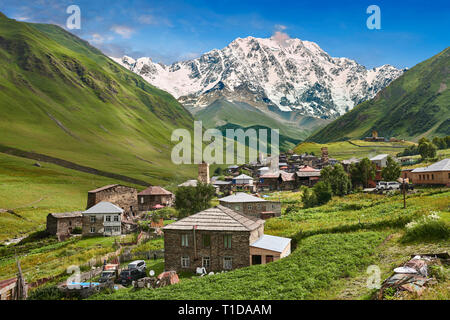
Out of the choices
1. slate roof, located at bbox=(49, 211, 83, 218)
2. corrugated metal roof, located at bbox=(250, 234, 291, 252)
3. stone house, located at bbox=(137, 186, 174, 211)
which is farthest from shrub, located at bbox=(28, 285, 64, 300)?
stone house, located at bbox=(137, 186, 174, 211)

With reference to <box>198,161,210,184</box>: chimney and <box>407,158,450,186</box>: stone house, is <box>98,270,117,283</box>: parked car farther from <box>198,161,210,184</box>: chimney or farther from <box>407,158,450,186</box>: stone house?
<box>198,161,210,184</box>: chimney

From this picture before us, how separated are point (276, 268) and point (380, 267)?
748 cm

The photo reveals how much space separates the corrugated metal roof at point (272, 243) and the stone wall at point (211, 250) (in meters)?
0.81

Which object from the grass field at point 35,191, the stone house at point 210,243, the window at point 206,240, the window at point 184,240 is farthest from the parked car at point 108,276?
the grass field at point 35,191

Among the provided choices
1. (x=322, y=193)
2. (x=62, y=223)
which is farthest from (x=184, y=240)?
(x=62, y=223)

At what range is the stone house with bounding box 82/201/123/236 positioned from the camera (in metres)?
71.3

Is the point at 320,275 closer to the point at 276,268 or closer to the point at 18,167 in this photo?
the point at 276,268

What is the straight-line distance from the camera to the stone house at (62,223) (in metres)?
73.6

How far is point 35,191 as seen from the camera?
11500 cm

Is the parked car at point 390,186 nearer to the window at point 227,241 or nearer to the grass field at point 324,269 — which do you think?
the grass field at point 324,269

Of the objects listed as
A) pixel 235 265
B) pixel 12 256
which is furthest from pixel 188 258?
pixel 12 256

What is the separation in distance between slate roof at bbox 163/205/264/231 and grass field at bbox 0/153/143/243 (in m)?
58.0

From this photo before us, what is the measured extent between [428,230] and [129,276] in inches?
1072
